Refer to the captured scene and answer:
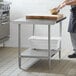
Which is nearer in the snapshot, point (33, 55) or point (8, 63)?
point (33, 55)

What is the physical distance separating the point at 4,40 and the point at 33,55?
147 centimetres

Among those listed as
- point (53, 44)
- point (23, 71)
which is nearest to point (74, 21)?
point (53, 44)

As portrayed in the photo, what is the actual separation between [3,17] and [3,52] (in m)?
0.71

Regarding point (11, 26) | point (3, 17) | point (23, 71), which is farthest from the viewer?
point (11, 26)

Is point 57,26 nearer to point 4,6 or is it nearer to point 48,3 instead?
point 48,3

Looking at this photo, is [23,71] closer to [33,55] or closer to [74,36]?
[33,55]

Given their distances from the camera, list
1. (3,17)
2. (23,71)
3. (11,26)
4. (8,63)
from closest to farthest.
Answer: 1. (23,71)
2. (8,63)
3. (3,17)
4. (11,26)

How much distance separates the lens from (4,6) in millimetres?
5352

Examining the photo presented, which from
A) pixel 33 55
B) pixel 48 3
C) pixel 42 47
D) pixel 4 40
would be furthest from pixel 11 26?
pixel 33 55

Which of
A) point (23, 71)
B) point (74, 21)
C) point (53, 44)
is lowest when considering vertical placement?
point (23, 71)

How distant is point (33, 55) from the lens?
4207 mm

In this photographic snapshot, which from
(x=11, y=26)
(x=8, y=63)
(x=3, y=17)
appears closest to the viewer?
(x=8, y=63)

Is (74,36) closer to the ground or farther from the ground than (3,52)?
farther from the ground

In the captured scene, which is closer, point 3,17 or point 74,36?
point 74,36
